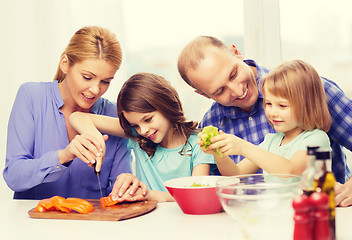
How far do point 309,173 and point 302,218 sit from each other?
0.10 m

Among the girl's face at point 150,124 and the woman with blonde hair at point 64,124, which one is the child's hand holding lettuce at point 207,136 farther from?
Answer: the woman with blonde hair at point 64,124

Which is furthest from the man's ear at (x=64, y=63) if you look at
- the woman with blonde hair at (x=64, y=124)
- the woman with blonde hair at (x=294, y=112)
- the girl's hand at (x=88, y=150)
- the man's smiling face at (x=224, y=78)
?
the woman with blonde hair at (x=294, y=112)

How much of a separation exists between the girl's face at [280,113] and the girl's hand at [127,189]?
571 millimetres

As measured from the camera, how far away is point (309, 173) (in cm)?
92

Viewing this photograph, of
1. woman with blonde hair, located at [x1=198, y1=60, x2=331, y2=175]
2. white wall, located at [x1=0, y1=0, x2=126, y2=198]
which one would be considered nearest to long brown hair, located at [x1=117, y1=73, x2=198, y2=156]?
woman with blonde hair, located at [x1=198, y1=60, x2=331, y2=175]

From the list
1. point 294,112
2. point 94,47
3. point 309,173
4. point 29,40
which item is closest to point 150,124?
point 94,47

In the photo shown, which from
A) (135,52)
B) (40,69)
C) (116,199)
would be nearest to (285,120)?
(116,199)

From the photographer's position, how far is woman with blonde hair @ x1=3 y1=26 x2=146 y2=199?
6.18 ft

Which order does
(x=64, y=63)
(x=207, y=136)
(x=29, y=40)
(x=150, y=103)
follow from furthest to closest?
(x=29, y=40) < (x=64, y=63) < (x=150, y=103) < (x=207, y=136)

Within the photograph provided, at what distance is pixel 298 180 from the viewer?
1072 mm

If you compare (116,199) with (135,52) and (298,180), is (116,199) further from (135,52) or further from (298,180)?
(135,52)

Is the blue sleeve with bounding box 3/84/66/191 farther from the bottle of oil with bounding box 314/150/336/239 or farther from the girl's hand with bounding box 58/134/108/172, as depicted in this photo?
the bottle of oil with bounding box 314/150/336/239

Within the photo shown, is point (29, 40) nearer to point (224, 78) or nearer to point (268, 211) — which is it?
point (224, 78)

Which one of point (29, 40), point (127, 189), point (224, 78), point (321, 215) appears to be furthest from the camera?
point (29, 40)
